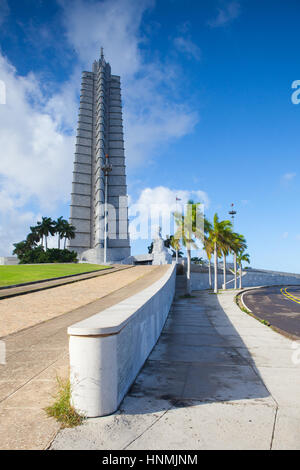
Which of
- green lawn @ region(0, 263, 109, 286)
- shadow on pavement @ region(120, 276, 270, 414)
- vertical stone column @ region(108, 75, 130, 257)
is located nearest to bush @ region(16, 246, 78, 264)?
green lawn @ region(0, 263, 109, 286)

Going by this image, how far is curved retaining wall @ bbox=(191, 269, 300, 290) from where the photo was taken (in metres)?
53.6

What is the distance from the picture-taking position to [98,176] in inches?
3772

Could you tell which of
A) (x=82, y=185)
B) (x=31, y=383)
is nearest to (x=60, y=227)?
(x=82, y=185)

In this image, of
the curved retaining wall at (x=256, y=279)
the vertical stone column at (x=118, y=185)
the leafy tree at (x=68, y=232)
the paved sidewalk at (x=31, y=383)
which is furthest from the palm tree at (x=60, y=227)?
the paved sidewalk at (x=31, y=383)

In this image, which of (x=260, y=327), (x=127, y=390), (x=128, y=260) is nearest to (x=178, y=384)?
(x=127, y=390)

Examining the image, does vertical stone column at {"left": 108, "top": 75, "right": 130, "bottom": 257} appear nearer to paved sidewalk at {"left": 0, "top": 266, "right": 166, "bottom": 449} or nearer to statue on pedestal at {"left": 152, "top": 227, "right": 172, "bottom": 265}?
statue on pedestal at {"left": 152, "top": 227, "right": 172, "bottom": 265}

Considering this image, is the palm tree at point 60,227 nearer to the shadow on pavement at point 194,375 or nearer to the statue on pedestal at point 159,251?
the statue on pedestal at point 159,251

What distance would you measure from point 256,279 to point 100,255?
130 ft

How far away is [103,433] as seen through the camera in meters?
3.43

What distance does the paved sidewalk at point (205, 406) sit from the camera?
3.29 meters

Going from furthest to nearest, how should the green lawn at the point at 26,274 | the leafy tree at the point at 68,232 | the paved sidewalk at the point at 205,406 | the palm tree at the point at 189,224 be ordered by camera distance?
the leafy tree at the point at 68,232 < the palm tree at the point at 189,224 < the green lawn at the point at 26,274 < the paved sidewalk at the point at 205,406

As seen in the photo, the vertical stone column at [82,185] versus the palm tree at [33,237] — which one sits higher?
the vertical stone column at [82,185]

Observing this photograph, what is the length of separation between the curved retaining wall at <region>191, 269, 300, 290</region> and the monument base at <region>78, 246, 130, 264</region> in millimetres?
34865
